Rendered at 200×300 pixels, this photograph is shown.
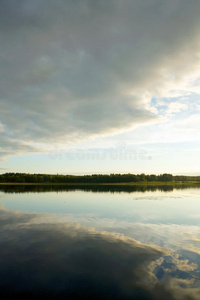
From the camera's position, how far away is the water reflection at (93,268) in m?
11.0

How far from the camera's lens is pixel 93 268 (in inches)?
541

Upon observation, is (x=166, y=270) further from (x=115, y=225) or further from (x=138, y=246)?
(x=115, y=225)

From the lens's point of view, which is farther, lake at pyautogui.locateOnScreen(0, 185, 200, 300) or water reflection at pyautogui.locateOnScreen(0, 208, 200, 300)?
lake at pyautogui.locateOnScreen(0, 185, 200, 300)

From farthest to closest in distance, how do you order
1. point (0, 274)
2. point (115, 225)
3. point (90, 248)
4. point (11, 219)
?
point (11, 219), point (115, 225), point (90, 248), point (0, 274)

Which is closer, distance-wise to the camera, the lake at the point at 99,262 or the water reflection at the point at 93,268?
the water reflection at the point at 93,268

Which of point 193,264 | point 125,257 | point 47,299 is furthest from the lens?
point 125,257

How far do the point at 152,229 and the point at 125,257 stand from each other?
10.6 meters

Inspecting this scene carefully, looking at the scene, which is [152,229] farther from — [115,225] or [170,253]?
[170,253]

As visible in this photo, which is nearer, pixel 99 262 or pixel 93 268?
pixel 93 268

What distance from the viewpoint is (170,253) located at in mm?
16688

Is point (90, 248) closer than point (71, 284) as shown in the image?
No

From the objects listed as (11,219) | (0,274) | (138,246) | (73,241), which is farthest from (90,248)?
(11,219)

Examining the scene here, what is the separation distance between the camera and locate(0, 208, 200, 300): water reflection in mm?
10969

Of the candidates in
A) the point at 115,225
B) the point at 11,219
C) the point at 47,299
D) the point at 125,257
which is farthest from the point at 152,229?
the point at 11,219
